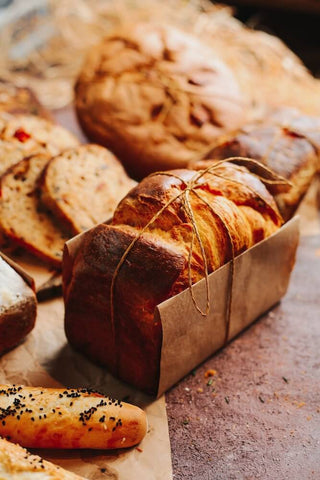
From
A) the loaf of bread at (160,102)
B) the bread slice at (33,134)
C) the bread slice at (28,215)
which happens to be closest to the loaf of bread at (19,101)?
the bread slice at (33,134)

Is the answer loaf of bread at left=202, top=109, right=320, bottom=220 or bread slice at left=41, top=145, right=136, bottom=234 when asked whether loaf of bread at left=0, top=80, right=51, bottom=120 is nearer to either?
bread slice at left=41, top=145, right=136, bottom=234

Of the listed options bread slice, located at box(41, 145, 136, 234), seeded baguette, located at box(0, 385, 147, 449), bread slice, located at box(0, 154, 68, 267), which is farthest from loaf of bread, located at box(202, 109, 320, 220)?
seeded baguette, located at box(0, 385, 147, 449)

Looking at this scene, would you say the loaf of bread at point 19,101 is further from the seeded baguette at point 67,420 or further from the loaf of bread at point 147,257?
the seeded baguette at point 67,420

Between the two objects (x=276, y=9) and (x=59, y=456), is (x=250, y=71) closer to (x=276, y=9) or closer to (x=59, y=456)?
(x=276, y=9)

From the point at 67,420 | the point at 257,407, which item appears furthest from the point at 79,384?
the point at 257,407

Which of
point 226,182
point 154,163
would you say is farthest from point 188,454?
point 154,163

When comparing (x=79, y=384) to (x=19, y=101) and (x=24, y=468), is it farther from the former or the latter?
(x=19, y=101)

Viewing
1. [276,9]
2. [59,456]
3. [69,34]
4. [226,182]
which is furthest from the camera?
[276,9]
